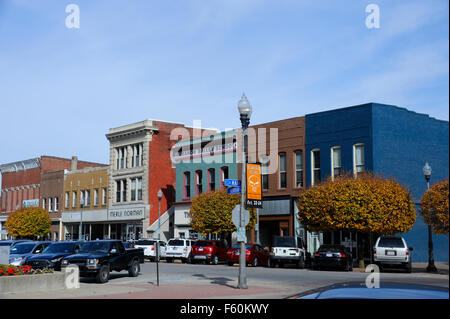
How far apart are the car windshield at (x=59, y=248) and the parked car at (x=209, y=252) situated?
36.9ft

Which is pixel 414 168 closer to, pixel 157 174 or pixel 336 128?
pixel 336 128

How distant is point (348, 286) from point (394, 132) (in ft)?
104

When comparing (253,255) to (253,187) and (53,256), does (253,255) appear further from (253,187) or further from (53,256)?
(253,187)

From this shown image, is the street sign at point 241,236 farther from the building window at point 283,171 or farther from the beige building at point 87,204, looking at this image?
the beige building at point 87,204

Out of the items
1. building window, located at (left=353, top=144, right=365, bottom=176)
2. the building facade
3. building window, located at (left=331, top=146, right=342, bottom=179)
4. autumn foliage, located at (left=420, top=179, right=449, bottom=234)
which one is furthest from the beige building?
autumn foliage, located at (left=420, top=179, right=449, bottom=234)

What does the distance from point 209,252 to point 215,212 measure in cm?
388

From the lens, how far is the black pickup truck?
63.6ft

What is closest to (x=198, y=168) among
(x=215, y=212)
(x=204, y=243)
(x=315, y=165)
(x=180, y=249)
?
(x=215, y=212)

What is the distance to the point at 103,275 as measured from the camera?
770 inches

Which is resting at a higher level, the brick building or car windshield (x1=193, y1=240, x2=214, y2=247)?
the brick building

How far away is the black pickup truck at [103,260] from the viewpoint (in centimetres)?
1938

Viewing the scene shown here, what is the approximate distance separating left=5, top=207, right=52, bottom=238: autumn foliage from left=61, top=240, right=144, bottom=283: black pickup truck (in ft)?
140

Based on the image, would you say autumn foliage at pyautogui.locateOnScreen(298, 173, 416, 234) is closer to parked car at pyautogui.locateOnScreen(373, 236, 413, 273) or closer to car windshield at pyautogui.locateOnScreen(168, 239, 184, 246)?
parked car at pyautogui.locateOnScreen(373, 236, 413, 273)

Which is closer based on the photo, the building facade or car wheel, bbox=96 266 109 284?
car wheel, bbox=96 266 109 284
